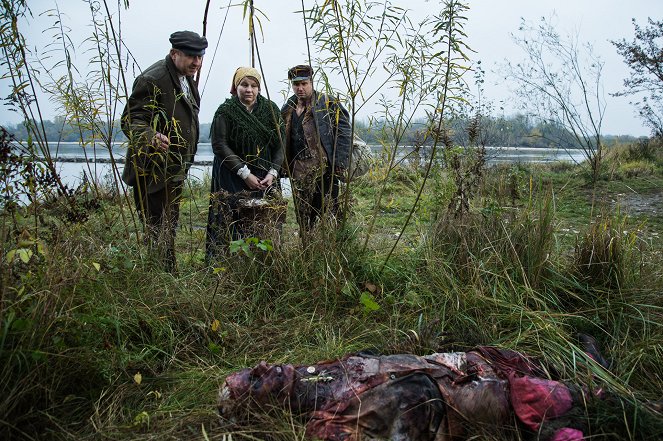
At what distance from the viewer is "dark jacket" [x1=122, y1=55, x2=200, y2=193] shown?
411cm

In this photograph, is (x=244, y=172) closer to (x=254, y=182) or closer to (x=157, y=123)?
(x=254, y=182)

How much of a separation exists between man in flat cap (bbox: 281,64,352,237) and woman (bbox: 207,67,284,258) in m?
0.19

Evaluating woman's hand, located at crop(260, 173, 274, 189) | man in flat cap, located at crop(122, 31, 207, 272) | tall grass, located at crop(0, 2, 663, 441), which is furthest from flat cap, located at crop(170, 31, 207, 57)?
woman's hand, located at crop(260, 173, 274, 189)

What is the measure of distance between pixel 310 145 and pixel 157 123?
49.0 inches

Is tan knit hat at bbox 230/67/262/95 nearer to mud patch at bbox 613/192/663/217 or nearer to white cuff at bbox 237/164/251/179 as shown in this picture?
white cuff at bbox 237/164/251/179

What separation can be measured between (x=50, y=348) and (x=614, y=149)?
13425 mm

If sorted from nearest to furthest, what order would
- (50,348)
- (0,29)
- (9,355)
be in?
(9,355) < (50,348) < (0,29)

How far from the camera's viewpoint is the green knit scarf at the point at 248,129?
4.86 meters

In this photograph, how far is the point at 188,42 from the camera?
4484 mm

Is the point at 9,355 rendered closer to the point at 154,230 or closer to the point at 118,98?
the point at 154,230

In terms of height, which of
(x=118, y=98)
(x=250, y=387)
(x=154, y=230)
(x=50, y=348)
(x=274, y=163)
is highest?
(x=118, y=98)

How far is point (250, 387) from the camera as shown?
99.7 inches

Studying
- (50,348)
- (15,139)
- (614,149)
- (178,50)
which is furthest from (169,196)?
(614,149)

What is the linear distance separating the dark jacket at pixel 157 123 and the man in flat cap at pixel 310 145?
83 cm
